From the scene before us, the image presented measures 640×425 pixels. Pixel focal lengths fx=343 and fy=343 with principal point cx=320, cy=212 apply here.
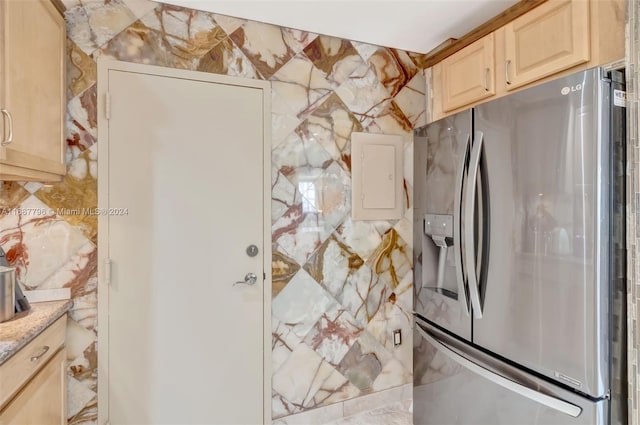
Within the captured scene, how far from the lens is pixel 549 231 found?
1.27 metres

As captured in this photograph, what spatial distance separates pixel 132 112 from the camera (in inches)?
67.5

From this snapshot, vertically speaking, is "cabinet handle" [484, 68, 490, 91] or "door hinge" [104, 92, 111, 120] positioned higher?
"cabinet handle" [484, 68, 490, 91]

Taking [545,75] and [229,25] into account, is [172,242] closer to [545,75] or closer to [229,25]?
[229,25]

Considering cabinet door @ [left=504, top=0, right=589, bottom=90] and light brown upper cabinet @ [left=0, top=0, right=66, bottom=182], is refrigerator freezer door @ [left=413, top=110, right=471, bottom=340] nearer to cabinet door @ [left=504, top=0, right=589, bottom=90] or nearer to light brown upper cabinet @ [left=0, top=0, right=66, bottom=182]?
cabinet door @ [left=504, top=0, right=589, bottom=90]

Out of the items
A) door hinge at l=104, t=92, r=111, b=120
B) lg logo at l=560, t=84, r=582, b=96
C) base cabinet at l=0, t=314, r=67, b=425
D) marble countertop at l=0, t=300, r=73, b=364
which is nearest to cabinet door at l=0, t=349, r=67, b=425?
base cabinet at l=0, t=314, r=67, b=425

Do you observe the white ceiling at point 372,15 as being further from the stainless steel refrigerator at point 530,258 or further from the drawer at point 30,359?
the drawer at point 30,359

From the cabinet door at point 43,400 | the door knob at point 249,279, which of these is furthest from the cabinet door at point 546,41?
the cabinet door at point 43,400

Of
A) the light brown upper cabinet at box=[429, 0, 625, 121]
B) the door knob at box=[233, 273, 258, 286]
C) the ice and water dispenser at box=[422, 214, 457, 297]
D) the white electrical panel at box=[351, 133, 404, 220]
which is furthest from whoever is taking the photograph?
the white electrical panel at box=[351, 133, 404, 220]

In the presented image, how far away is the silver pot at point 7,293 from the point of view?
1281 millimetres

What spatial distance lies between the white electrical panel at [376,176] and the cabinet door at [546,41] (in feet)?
2.51

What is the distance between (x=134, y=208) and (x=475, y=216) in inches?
64.8

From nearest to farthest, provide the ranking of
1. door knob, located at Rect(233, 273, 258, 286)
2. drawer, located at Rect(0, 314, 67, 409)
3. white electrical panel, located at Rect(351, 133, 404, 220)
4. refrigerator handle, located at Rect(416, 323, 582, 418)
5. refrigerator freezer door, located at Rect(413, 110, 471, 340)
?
drawer, located at Rect(0, 314, 67, 409), refrigerator handle, located at Rect(416, 323, 582, 418), refrigerator freezer door, located at Rect(413, 110, 471, 340), door knob, located at Rect(233, 273, 258, 286), white electrical panel, located at Rect(351, 133, 404, 220)

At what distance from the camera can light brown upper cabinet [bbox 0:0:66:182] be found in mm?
1176

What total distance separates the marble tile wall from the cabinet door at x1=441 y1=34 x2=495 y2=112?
0.24m
